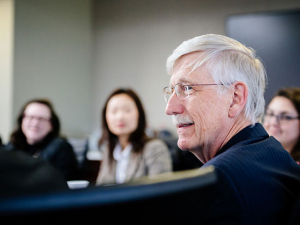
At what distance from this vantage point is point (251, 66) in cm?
98

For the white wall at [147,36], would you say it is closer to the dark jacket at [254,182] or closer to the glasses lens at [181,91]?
the glasses lens at [181,91]

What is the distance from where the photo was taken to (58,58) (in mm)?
4684

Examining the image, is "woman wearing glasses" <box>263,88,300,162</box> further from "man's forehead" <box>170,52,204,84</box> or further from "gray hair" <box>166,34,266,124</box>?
"man's forehead" <box>170,52,204,84</box>

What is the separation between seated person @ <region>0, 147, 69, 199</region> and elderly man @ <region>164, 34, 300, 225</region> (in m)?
0.44

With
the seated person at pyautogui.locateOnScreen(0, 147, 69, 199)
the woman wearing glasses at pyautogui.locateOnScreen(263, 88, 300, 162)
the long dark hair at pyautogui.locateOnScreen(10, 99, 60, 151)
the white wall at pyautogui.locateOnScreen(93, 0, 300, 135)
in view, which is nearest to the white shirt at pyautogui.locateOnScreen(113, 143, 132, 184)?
the long dark hair at pyautogui.locateOnScreen(10, 99, 60, 151)

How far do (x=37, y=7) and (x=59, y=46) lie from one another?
671mm

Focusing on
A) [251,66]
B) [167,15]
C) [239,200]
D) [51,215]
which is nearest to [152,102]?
[167,15]

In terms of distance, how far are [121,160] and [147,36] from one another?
3.08 m

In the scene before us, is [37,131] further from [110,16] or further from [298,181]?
[110,16]

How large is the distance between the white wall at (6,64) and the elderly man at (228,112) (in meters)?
3.33

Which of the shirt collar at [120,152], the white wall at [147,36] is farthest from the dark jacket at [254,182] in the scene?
the white wall at [147,36]

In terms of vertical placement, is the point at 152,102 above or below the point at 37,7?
below

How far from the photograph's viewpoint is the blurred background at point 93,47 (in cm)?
396

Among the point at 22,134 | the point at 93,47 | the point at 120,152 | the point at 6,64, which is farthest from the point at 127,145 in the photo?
the point at 93,47
